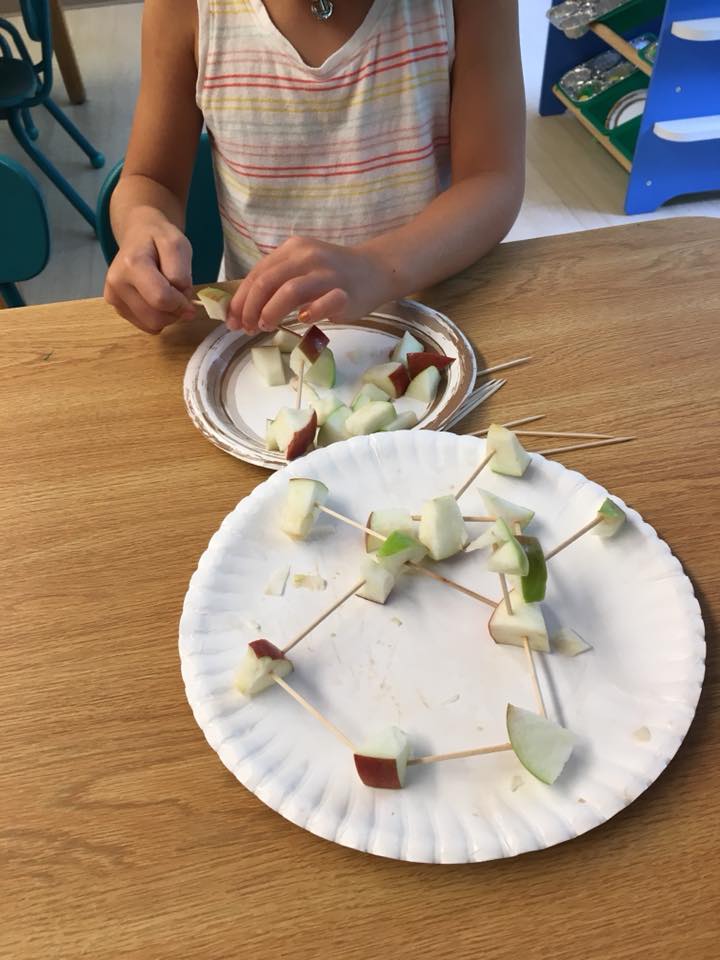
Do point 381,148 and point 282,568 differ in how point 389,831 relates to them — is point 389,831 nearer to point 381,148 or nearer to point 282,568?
point 282,568

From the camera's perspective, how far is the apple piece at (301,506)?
63 centimetres

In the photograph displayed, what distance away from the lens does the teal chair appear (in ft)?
3.51

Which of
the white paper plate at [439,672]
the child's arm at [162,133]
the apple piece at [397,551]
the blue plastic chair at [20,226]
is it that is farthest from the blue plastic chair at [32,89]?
the apple piece at [397,551]

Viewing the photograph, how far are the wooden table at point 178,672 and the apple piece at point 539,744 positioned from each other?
0.15ft

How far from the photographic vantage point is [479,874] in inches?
18.5

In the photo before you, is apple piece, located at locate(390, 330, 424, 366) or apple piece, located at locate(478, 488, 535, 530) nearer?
apple piece, located at locate(478, 488, 535, 530)

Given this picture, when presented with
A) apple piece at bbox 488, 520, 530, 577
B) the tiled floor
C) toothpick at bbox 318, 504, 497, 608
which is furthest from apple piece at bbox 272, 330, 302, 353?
the tiled floor

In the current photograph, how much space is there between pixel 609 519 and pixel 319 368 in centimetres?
32

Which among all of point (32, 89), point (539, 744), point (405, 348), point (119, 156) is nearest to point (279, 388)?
point (405, 348)

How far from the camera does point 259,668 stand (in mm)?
539

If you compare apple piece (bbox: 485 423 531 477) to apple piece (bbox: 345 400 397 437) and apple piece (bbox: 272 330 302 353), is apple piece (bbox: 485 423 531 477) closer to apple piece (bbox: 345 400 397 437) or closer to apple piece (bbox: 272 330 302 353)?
apple piece (bbox: 345 400 397 437)

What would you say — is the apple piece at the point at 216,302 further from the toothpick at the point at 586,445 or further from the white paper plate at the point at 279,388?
the toothpick at the point at 586,445

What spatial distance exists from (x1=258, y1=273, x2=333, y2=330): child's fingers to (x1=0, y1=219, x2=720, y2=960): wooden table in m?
0.12

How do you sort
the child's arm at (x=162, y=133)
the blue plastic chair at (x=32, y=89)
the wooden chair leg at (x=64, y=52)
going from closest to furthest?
the child's arm at (x=162, y=133) → the blue plastic chair at (x=32, y=89) → the wooden chair leg at (x=64, y=52)
